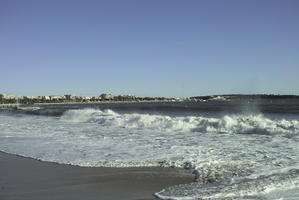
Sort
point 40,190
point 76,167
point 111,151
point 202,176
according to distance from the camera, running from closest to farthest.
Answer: point 40,190 → point 202,176 → point 76,167 → point 111,151

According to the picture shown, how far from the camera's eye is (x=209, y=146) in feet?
45.1

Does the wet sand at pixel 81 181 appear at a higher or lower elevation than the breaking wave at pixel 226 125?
lower

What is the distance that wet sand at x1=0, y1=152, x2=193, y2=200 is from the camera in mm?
7293

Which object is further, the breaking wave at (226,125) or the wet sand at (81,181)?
the breaking wave at (226,125)

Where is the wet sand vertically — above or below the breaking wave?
below

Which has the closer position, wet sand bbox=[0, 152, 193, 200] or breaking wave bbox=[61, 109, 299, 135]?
wet sand bbox=[0, 152, 193, 200]

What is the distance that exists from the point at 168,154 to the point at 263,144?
14.3 ft

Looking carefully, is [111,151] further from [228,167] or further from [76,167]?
[228,167]

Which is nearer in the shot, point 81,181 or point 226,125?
point 81,181

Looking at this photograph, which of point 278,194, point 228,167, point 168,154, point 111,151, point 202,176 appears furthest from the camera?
point 111,151

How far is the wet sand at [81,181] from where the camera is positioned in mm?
7293

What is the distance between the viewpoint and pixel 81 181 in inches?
337

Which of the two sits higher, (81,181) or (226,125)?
(226,125)

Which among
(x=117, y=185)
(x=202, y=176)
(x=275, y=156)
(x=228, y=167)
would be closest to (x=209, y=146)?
(x=275, y=156)
